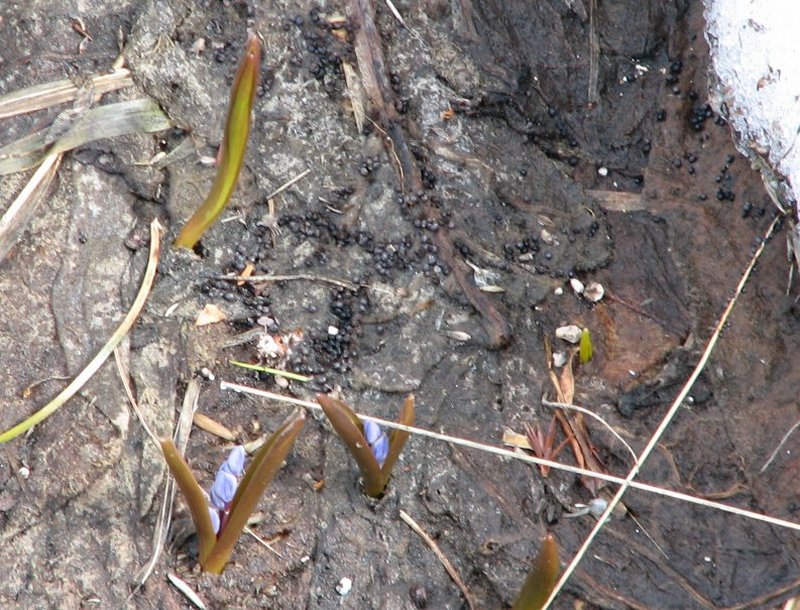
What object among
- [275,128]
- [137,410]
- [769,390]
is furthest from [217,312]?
[769,390]

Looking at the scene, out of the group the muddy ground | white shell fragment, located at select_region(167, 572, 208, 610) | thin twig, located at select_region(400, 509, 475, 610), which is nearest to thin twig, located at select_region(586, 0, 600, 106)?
the muddy ground

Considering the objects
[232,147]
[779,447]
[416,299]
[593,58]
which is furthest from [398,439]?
[593,58]

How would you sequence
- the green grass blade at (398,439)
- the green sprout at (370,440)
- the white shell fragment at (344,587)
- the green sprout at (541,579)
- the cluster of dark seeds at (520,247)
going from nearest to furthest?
the green sprout at (541,579)
the green sprout at (370,440)
the green grass blade at (398,439)
the white shell fragment at (344,587)
the cluster of dark seeds at (520,247)

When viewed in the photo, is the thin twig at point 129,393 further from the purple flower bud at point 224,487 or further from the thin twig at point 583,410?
the thin twig at point 583,410

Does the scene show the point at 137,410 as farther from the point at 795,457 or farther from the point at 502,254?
the point at 795,457

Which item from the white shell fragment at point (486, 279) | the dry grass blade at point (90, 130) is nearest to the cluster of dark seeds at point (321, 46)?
the dry grass blade at point (90, 130)

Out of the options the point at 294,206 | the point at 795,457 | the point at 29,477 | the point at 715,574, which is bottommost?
the point at 715,574

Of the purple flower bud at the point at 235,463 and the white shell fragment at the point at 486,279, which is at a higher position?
the white shell fragment at the point at 486,279

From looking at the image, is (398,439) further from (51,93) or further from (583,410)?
(51,93)
